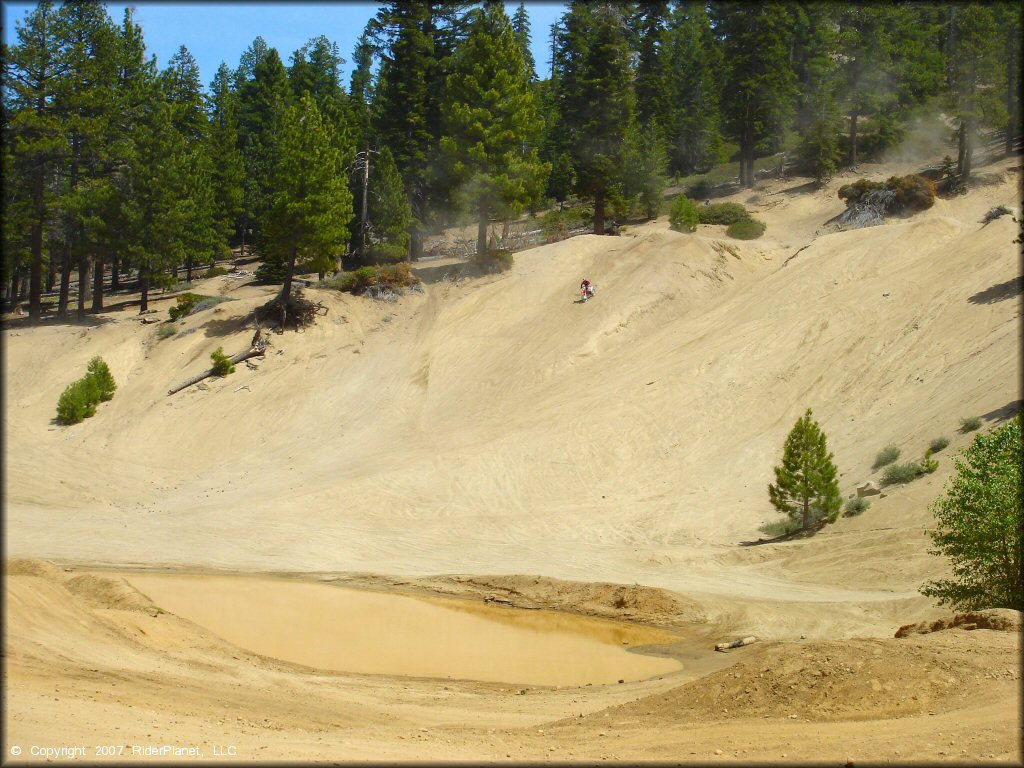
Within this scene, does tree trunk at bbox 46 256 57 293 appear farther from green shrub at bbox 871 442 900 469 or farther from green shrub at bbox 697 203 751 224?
green shrub at bbox 871 442 900 469

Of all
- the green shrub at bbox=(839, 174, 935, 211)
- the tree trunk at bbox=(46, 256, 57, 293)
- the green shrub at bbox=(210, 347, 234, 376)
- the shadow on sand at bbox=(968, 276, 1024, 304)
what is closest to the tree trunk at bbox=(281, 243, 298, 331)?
the green shrub at bbox=(210, 347, 234, 376)

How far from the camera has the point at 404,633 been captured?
20.8m

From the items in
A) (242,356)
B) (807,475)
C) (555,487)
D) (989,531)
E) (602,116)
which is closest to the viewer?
(989,531)

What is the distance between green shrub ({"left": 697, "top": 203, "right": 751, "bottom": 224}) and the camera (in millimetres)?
58438

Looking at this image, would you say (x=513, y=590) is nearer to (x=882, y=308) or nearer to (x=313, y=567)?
(x=313, y=567)

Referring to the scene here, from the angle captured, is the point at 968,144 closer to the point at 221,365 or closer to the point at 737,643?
the point at 221,365

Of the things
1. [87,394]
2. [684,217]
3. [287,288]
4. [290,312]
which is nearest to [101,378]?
[87,394]

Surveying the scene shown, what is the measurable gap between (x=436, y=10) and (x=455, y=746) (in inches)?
2176

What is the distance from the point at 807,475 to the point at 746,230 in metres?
32.0

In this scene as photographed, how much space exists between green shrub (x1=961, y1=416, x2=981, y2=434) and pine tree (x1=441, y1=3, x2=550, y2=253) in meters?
26.2

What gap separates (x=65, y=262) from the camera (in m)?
48.9

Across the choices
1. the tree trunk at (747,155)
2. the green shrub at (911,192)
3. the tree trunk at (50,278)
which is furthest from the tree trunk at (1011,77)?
the tree trunk at (50,278)

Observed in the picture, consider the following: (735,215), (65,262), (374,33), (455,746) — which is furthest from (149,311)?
(455,746)

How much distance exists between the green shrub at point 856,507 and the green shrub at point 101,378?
30.4 m
